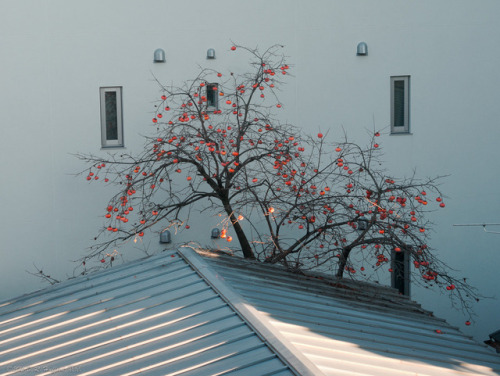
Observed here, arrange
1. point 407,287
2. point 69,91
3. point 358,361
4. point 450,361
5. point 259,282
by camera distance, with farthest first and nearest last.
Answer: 1. point 407,287
2. point 69,91
3. point 259,282
4. point 450,361
5. point 358,361

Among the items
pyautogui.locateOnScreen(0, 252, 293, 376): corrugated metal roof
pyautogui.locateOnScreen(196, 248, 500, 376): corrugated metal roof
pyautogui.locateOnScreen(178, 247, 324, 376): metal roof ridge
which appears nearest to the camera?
pyautogui.locateOnScreen(178, 247, 324, 376): metal roof ridge

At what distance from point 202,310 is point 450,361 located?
2.03 metres

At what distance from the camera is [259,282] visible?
675 centimetres

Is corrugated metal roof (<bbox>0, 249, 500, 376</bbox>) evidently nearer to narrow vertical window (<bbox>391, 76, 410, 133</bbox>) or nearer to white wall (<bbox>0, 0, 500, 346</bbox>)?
white wall (<bbox>0, 0, 500, 346</bbox>)

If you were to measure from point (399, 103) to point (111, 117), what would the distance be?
4591mm

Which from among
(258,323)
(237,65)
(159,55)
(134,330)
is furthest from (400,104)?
(134,330)

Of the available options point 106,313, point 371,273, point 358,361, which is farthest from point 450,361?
point 371,273

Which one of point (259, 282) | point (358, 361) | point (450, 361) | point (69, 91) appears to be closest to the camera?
point (358, 361)

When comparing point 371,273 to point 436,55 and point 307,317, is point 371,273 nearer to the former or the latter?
point 436,55

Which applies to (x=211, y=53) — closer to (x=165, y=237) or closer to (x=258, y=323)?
(x=165, y=237)

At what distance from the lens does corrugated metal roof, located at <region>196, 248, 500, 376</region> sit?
4879 mm

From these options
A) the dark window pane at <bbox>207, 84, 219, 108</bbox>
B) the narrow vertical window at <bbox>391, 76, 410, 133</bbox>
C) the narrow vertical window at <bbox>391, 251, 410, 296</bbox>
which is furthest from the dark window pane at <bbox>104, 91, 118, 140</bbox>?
the narrow vertical window at <bbox>391, 251, 410, 296</bbox>

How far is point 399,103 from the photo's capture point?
1102 cm

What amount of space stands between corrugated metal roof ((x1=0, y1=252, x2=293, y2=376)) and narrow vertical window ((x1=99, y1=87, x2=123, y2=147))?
4.05 m
